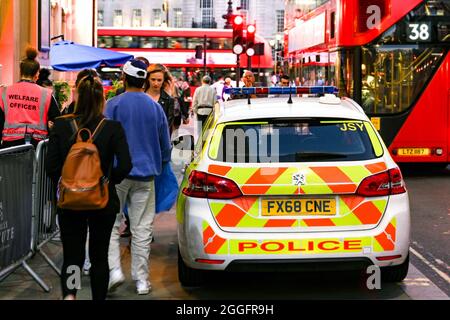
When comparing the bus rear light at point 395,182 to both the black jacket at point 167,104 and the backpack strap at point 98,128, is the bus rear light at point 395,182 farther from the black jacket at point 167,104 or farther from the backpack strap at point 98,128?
the black jacket at point 167,104

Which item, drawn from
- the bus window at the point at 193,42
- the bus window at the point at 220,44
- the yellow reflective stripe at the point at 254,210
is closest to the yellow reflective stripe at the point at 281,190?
the yellow reflective stripe at the point at 254,210

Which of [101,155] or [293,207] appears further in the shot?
[293,207]

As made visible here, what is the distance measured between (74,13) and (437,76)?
632 inches

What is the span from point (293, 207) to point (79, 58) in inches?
365

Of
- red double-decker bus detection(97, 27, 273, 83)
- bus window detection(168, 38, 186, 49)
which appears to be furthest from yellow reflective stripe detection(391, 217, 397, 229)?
bus window detection(168, 38, 186, 49)

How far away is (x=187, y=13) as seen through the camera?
89.9 meters

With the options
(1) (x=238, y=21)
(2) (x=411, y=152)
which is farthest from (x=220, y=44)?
(2) (x=411, y=152)

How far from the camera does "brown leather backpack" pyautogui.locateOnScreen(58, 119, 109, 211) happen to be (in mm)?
5164

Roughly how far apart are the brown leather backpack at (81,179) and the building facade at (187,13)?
8334cm

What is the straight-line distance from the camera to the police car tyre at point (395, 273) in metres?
6.59

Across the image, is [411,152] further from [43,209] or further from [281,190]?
[281,190]

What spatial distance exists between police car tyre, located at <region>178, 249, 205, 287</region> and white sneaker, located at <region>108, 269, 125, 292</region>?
18.7 inches

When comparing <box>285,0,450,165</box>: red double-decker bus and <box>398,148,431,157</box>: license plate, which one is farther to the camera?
<box>398,148,431,157</box>: license plate

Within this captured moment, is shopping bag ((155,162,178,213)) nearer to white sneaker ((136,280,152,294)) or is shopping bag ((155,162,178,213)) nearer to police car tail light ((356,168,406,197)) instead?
white sneaker ((136,280,152,294))
